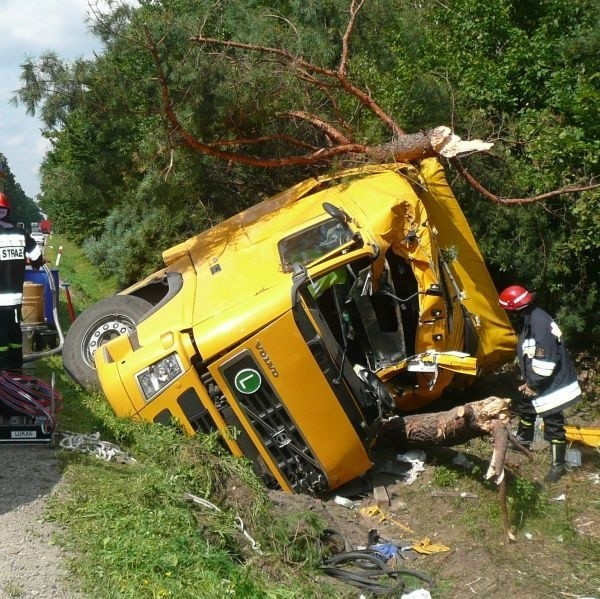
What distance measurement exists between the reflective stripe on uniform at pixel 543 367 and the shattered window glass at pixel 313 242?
1.87 meters

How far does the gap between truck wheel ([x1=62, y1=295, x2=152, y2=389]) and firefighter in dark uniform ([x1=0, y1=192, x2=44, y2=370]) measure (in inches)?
40.1

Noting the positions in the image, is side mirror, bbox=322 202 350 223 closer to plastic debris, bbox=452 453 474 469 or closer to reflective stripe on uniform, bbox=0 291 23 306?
plastic debris, bbox=452 453 474 469

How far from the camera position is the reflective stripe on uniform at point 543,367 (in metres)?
6.23

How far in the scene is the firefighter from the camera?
6.20 m

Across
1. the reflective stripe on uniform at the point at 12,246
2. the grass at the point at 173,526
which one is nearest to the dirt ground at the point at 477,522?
the grass at the point at 173,526

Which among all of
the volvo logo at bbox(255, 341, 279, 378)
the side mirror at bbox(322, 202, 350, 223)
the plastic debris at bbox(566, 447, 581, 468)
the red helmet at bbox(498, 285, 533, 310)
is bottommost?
the plastic debris at bbox(566, 447, 581, 468)

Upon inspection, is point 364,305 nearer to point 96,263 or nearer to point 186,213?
point 186,213

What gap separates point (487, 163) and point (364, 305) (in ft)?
10.7

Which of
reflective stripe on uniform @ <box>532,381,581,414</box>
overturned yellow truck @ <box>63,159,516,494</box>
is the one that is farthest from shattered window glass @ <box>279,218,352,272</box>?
reflective stripe on uniform @ <box>532,381,581,414</box>

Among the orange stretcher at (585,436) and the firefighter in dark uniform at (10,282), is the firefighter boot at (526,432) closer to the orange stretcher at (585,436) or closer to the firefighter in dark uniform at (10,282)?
the orange stretcher at (585,436)

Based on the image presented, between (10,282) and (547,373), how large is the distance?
14.3 feet

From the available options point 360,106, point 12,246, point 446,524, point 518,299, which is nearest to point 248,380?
point 446,524

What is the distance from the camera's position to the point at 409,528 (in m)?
5.57

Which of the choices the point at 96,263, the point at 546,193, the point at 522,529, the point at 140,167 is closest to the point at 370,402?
the point at 522,529
